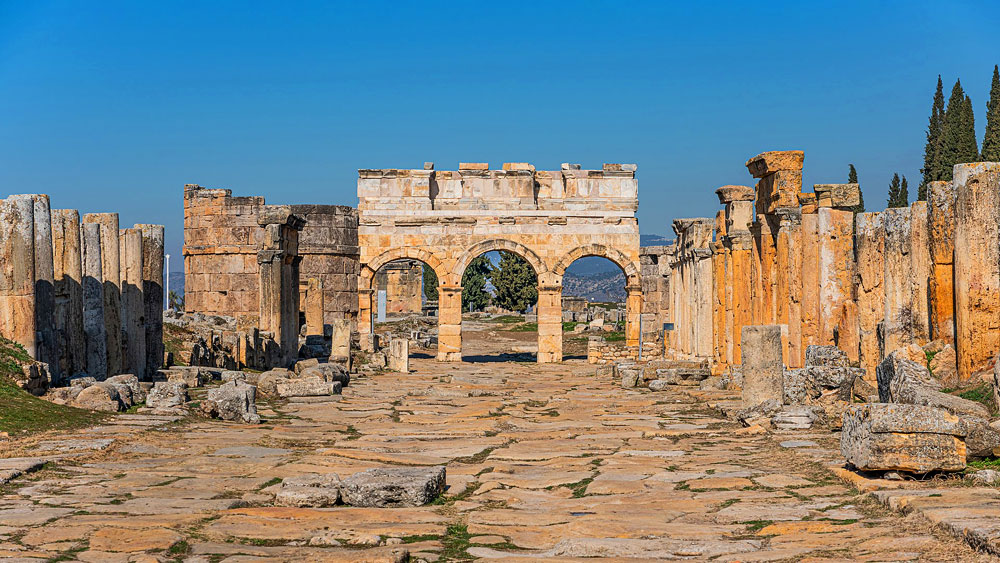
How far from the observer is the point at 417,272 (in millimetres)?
49156

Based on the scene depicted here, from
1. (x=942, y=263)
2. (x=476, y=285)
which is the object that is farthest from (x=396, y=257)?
(x=476, y=285)

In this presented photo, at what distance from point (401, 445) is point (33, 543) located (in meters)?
5.22

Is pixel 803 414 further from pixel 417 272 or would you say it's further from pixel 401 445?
pixel 417 272

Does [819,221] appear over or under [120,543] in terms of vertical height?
over

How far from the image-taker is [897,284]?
13062 mm

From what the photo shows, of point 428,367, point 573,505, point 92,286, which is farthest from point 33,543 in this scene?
point 428,367

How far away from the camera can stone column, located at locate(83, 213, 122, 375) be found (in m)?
16.2

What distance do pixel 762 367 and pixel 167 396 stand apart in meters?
7.09

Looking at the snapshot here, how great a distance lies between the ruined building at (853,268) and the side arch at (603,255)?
808 centimetres

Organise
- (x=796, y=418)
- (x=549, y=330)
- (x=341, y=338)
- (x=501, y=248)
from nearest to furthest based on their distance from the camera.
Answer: (x=796, y=418) → (x=341, y=338) → (x=549, y=330) → (x=501, y=248)

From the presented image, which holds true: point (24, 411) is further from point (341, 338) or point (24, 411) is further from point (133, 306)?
point (341, 338)

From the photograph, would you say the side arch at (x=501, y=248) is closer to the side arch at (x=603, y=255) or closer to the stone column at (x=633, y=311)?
the side arch at (x=603, y=255)

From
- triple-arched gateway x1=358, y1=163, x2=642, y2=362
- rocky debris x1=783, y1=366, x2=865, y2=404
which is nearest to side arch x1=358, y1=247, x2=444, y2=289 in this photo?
triple-arched gateway x1=358, y1=163, x2=642, y2=362

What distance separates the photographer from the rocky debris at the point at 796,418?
36.6 feet
